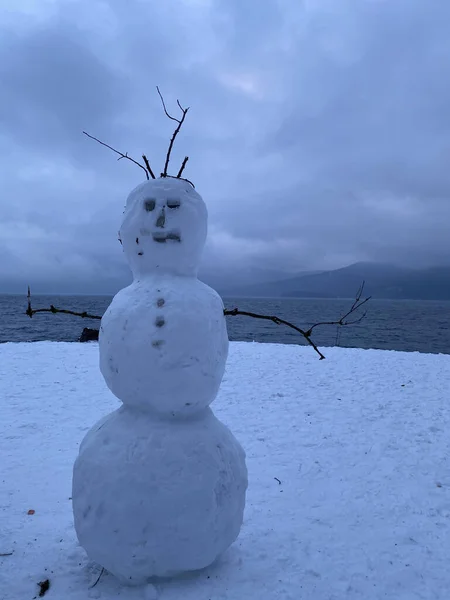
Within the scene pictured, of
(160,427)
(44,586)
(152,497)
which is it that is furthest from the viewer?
(44,586)

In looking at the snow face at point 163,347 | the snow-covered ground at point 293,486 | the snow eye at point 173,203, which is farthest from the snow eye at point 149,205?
the snow-covered ground at point 293,486

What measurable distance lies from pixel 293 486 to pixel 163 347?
10.0ft

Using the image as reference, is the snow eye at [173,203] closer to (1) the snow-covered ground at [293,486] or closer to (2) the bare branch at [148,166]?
(2) the bare branch at [148,166]

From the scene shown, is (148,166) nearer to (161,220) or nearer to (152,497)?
(161,220)

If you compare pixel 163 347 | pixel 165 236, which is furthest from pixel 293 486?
pixel 165 236

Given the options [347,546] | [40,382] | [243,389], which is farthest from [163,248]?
[40,382]

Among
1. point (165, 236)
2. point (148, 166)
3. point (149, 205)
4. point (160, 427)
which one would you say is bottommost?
point (160, 427)

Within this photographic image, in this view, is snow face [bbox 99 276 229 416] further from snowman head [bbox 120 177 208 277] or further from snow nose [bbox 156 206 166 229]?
snow nose [bbox 156 206 166 229]

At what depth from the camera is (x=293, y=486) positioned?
15.0 feet

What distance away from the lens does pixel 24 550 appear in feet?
10.6

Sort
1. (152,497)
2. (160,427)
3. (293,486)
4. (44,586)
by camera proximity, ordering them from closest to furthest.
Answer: (152,497)
(160,427)
(44,586)
(293,486)

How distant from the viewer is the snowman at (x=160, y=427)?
250 centimetres

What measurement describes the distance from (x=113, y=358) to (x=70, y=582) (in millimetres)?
1717

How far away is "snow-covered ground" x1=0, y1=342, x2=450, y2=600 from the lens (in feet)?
9.55
